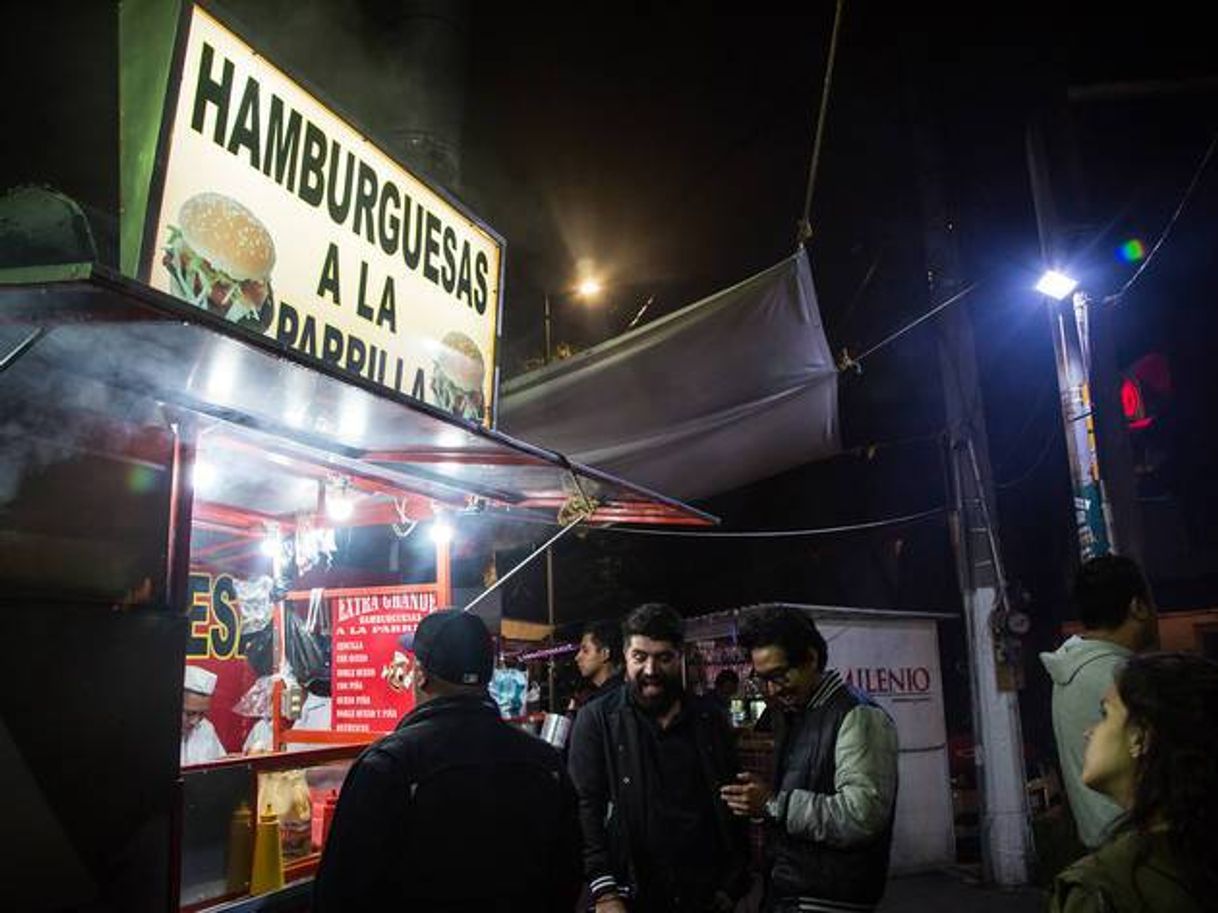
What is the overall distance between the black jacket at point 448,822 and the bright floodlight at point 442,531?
9.65 ft

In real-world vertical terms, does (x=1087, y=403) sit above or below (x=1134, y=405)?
below

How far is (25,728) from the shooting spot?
9.27 feet

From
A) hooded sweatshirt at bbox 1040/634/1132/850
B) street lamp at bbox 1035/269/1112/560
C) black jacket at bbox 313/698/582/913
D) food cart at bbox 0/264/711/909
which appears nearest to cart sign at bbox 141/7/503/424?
food cart at bbox 0/264/711/909

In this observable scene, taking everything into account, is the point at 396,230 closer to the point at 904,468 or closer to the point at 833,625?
the point at 833,625

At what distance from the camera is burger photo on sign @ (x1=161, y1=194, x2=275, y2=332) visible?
3639mm

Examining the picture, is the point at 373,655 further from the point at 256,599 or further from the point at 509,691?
the point at 256,599

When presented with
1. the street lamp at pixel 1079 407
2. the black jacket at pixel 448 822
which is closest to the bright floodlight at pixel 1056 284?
the street lamp at pixel 1079 407

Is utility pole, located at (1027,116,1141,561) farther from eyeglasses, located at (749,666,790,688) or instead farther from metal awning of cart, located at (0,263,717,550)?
eyeglasses, located at (749,666,790,688)

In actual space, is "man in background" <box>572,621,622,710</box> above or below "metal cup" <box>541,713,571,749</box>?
above

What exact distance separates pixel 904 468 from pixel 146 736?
20.1 meters

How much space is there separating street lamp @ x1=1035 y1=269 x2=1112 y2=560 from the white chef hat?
312 inches

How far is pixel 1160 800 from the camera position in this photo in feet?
5.75

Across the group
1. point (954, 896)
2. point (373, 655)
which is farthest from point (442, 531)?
point (954, 896)

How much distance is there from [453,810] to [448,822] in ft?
0.13
